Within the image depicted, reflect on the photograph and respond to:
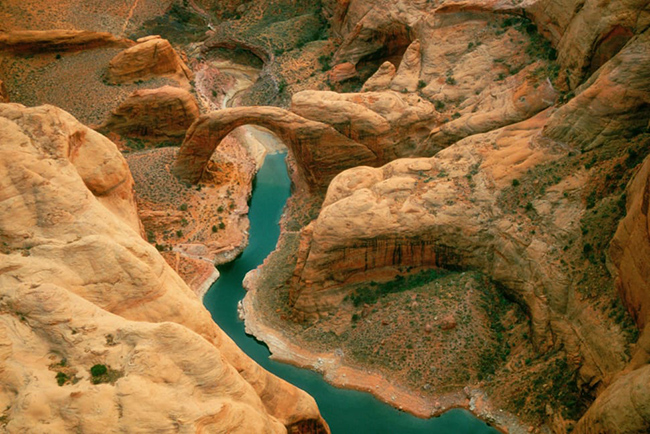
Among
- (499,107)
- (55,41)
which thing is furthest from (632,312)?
(55,41)

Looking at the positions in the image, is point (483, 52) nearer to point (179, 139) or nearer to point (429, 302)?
point (429, 302)

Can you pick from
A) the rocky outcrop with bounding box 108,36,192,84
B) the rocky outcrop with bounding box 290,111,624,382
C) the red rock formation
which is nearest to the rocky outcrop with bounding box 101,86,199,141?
the rocky outcrop with bounding box 108,36,192,84

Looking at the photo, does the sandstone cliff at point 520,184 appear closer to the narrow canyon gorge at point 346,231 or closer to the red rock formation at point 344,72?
the narrow canyon gorge at point 346,231

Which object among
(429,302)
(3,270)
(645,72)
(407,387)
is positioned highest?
(645,72)

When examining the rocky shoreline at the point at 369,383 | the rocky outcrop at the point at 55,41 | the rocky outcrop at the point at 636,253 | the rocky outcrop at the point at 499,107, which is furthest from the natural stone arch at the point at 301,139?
the rocky outcrop at the point at 636,253

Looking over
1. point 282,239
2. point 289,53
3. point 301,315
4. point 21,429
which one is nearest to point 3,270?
point 21,429

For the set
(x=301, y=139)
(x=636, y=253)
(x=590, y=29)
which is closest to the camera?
(x=636, y=253)

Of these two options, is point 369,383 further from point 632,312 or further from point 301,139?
point 301,139
